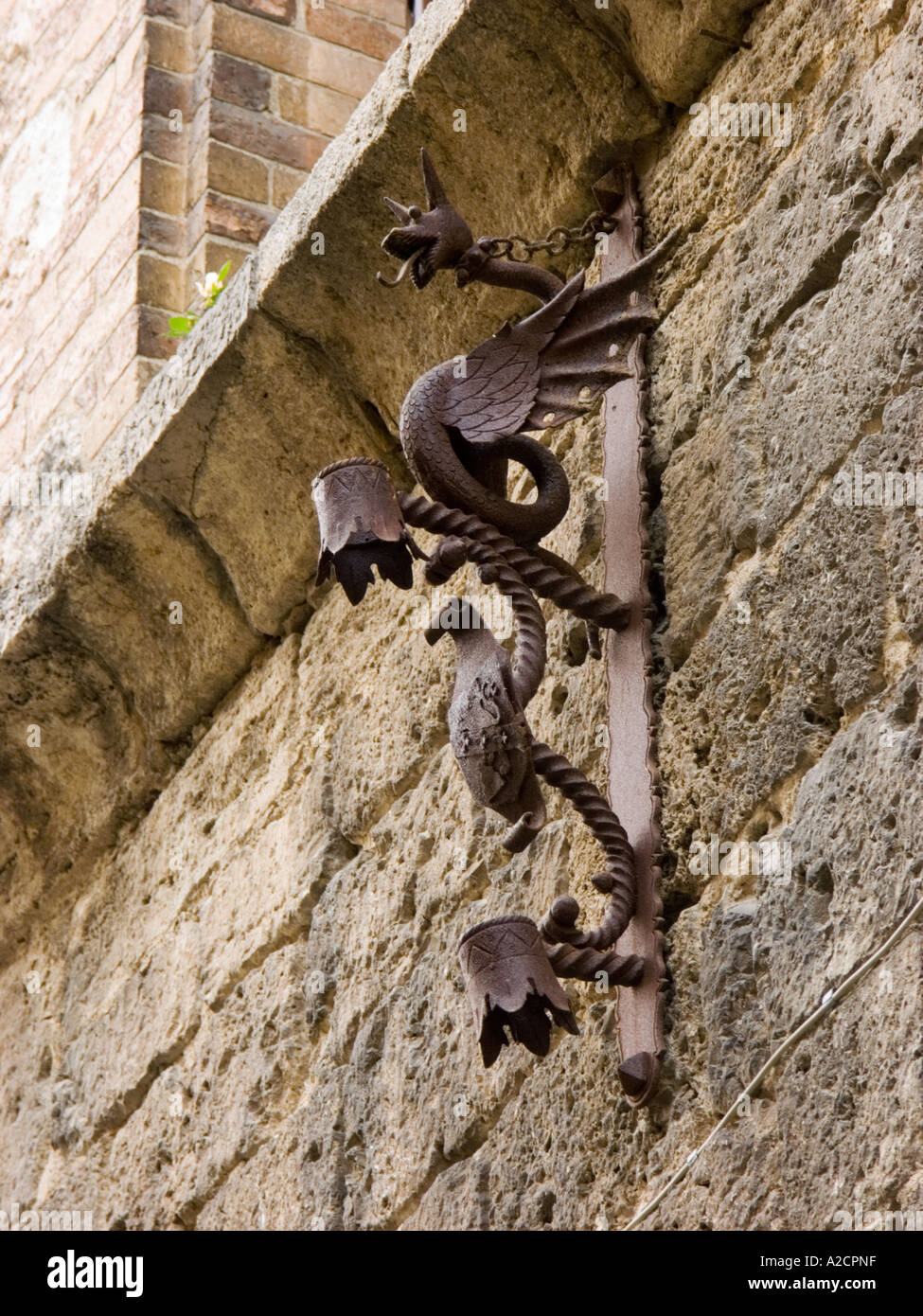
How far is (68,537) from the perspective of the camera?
4.43 metres

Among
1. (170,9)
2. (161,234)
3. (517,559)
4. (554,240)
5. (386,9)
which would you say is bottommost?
(517,559)

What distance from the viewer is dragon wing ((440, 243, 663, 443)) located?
2.98 metres

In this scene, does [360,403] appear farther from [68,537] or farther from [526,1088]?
[526,1088]

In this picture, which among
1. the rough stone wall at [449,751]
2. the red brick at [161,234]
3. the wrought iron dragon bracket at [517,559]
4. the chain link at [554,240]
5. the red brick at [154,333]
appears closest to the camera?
the rough stone wall at [449,751]

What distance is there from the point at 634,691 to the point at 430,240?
2.26ft

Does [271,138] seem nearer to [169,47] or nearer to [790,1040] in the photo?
[169,47]

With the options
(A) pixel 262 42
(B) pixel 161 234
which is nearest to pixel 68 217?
(B) pixel 161 234

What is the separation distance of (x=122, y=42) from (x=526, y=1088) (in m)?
3.11

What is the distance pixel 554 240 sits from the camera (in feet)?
10.9

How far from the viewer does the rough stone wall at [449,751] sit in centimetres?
254

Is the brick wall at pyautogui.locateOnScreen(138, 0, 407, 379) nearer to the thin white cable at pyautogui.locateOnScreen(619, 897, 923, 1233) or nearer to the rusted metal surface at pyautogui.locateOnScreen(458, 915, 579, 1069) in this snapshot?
the rusted metal surface at pyautogui.locateOnScreen(458, 915, 579, 1069)

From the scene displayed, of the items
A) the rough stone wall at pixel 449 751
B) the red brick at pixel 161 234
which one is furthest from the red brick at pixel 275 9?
the rough stone wall at pixel 449 751

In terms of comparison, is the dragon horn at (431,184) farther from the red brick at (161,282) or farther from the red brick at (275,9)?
the red brick at (275,9)

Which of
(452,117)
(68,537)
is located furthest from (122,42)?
(452,117)
